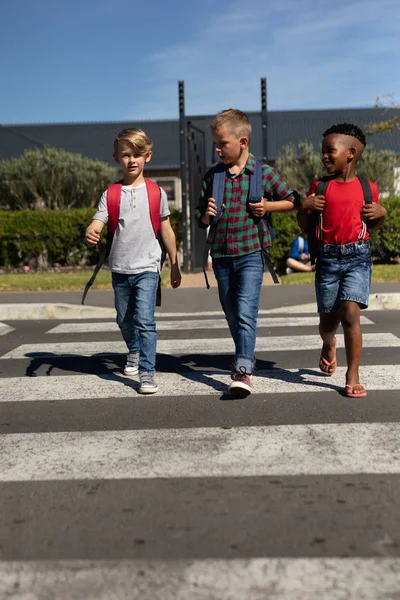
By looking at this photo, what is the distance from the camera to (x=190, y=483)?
3.61m

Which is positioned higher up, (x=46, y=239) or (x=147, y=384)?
(x=46, y=239)

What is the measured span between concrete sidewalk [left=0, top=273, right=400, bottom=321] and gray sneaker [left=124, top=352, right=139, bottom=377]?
159 inches

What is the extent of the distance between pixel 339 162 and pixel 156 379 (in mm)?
2076

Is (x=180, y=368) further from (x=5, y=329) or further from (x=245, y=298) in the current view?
(x=5, y=329)

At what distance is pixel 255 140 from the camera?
44062mm

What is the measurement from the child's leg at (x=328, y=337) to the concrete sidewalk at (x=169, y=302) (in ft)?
14.7

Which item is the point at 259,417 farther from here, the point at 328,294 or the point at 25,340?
the point at 25,340

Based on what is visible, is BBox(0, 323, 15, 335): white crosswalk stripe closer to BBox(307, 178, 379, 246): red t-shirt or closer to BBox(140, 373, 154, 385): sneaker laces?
BBox(140, 373, 154, 385): sneaker laces

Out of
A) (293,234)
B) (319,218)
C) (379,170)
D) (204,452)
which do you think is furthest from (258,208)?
(379,170)

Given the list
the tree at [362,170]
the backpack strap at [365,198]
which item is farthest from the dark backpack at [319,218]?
the tree at [362,170]

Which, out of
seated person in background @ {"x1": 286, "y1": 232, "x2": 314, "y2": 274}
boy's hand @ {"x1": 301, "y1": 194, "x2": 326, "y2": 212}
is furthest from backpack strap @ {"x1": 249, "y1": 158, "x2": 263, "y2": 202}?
seated person in background @ {"x1": 286, "y1": 232, "x2": 314, "y2": 274}

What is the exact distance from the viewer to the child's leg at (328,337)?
5.59 metres

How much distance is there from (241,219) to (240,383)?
3.47 feet

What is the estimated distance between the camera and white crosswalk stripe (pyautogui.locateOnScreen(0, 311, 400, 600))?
267 cm
